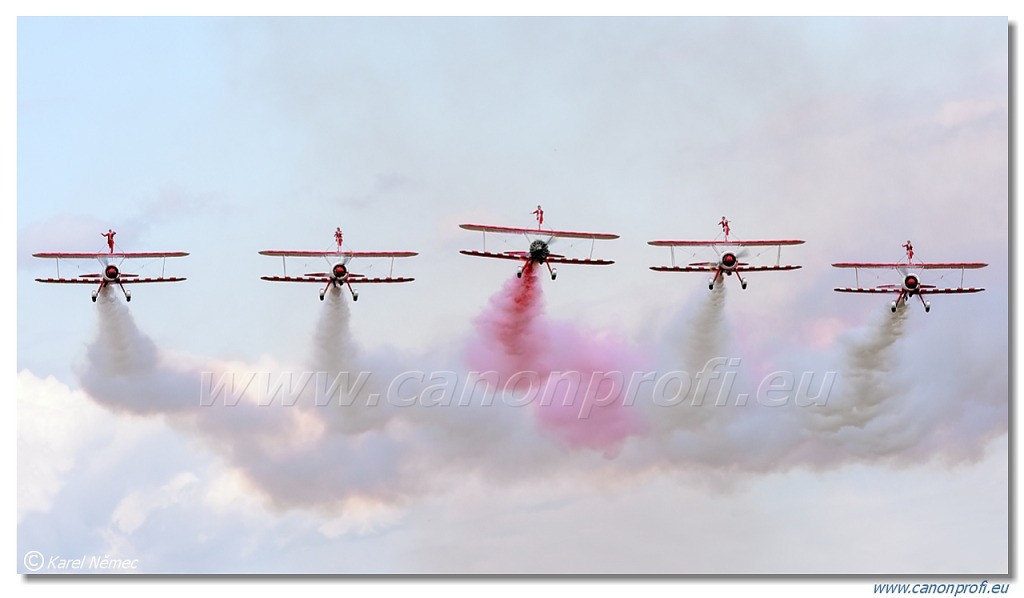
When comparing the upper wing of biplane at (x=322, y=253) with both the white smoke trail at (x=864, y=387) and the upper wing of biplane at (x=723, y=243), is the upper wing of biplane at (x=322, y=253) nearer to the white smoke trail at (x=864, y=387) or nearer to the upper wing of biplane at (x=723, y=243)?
the upper wing of biplane at (x=723, y=243)

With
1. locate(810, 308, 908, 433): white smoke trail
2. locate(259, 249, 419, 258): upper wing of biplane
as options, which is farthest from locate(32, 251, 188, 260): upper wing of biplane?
locate(810, 308, 908, 433): white smoke trail

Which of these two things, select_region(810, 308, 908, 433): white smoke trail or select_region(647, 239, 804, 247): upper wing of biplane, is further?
select_region(810, 308, 908, 433): white smoke trail

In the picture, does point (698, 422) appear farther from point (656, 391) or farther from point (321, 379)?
point (321, 379)

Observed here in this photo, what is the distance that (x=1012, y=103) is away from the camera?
15200cm

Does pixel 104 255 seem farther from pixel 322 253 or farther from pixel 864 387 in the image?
pixel 864 387

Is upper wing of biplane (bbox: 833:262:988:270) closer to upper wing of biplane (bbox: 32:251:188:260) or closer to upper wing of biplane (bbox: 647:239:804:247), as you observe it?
upper wing of biplane (bbox: 647:239:804:247)

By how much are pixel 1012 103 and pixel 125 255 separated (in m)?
45.9

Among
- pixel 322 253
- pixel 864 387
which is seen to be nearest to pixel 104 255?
pixel 322 253

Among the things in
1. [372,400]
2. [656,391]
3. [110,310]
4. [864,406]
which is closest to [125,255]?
[110,310]

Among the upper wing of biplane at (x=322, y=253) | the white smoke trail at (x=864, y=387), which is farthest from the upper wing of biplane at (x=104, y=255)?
the white smoke trail at (x=864, y=387)

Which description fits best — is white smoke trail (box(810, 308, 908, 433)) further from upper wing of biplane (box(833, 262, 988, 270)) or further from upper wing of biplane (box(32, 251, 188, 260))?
upper wing of biplane (box(32, 251, 188, 260))

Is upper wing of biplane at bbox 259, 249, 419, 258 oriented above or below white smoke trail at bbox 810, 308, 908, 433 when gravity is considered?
above

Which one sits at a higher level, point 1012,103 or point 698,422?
point 1012,103

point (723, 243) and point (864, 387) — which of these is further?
point (864, 387)
